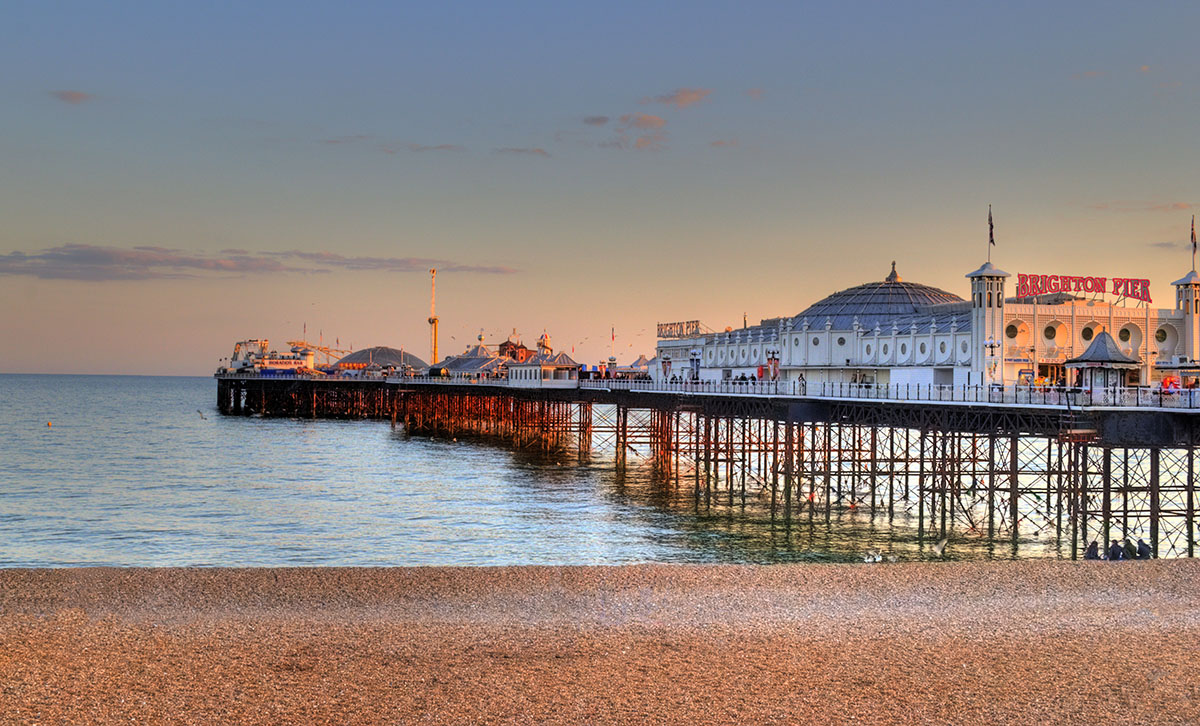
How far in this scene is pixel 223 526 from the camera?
41.3 m

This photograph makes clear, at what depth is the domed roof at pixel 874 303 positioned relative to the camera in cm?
6845

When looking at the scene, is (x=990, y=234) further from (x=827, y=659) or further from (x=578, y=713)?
(x=578, y=713)

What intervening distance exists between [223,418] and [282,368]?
39.4 metres

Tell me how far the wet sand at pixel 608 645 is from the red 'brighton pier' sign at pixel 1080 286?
24.8 metres

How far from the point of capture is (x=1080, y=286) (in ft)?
161

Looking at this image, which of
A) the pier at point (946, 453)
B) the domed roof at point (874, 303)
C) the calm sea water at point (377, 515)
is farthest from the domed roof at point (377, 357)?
the domed roof at point (874, 303)

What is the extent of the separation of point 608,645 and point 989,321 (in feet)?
110

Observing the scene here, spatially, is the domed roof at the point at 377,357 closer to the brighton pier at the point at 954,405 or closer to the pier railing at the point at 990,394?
the brighton pier at the point at 954,405

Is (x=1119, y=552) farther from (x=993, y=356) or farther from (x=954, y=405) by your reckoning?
(x=993, y=356)

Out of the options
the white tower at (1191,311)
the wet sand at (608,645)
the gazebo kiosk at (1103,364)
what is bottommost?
the wet sand at (608,645)

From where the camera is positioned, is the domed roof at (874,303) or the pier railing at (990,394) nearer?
the pier railing at (990,394)

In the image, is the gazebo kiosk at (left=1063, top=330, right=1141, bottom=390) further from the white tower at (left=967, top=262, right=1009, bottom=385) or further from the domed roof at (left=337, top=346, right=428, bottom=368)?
the domed roof at (left=337, top=346, right=428, bottom=368)

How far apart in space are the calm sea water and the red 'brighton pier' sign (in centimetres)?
1340

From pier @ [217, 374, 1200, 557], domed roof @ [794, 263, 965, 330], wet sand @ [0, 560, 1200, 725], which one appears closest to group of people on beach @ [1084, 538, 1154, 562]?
pier @ [217, 374, 1200, 557]
